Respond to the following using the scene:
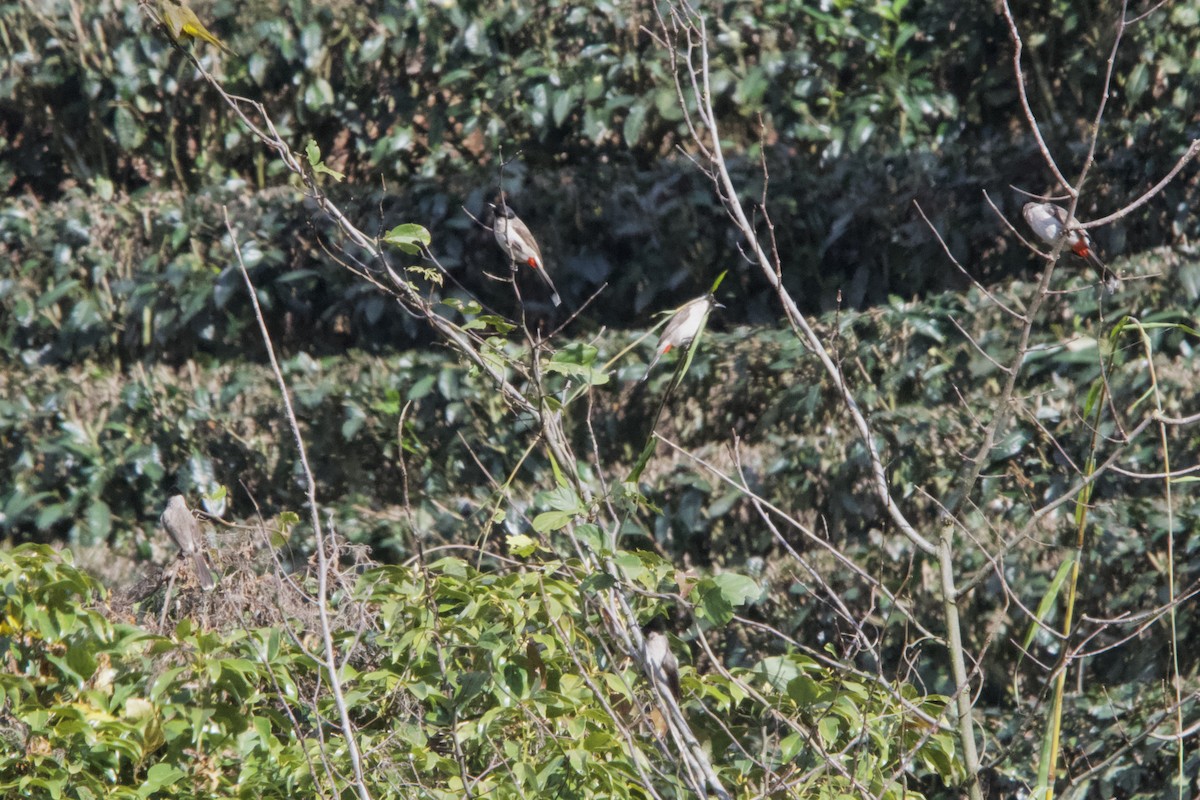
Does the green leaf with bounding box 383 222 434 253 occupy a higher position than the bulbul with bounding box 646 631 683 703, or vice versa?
the green leaf with bounding box 383 222 434 253

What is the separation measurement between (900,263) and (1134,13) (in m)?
1.32

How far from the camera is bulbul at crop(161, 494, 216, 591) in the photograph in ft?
11.6

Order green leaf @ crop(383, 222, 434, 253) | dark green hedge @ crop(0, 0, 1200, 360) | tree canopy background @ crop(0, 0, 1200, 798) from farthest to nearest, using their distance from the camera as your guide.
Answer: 1. dark green hedge @ crop(0, 0, 1200, 360)
2. tree canopy background @ crop(0, 0, 1200, 798)
3. green leaf @ crop(383, 222, 434, 253)

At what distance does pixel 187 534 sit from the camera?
4066 mm

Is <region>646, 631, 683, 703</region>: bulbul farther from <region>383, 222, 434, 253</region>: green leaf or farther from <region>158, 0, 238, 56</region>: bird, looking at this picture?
<region>158, 0, 238, 56</region>: bird

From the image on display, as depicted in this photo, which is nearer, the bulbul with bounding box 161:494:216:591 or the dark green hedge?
→ the bulbul with bounding box 161:494:216:591

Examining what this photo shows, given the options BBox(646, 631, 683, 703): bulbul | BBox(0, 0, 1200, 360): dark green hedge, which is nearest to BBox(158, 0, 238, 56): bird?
BBox(646, 631, 683, 703): bulbul

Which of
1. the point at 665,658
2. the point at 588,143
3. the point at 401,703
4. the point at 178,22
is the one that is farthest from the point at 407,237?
the point at 588,143

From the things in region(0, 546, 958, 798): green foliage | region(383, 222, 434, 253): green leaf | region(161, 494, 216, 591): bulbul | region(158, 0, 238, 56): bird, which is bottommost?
region(161, 494, 216, 591): bulbul

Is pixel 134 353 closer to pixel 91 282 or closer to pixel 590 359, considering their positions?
pixel 91 282

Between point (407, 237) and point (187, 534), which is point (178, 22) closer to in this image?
point (407, 237)

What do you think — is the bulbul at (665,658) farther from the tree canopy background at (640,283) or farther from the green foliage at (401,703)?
the tree canopy background at (640,283)

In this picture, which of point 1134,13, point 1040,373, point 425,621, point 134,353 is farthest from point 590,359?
point 134,353

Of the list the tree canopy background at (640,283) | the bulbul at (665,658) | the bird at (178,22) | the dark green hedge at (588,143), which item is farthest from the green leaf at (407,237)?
the dark green hedge at (588,143)
